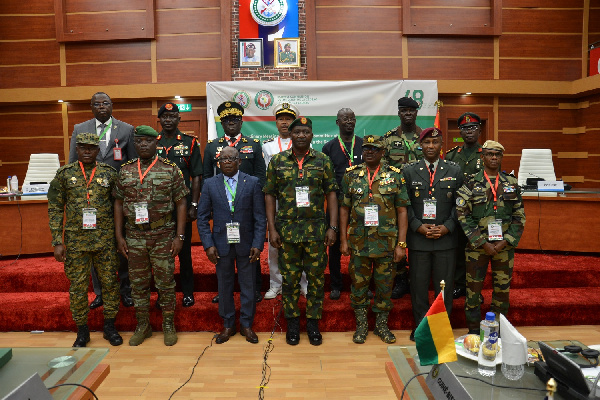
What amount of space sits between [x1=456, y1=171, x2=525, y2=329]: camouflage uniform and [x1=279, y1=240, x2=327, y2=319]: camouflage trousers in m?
1.16

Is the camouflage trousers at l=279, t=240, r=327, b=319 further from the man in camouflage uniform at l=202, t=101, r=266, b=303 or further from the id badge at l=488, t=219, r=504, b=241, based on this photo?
the id badge at l=488, t=219, r=504, b=241

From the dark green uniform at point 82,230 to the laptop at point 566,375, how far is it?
3.11m

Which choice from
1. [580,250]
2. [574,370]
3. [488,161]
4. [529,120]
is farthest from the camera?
[529,120]

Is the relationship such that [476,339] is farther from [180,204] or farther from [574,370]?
[180,204]

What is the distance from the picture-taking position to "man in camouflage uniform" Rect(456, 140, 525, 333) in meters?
3.26

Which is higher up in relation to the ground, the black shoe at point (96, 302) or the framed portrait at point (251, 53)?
the framed portrait at point (251, 53)

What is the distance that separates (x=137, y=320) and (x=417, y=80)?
536 centimetres

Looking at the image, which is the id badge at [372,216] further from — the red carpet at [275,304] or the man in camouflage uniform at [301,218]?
the red carpet at [275,304]

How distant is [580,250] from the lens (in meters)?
5.09

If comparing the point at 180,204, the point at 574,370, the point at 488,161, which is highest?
the point at 488,161

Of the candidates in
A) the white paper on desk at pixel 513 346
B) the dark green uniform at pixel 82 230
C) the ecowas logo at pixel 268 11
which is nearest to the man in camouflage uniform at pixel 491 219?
the white paper on desk at pixel 513 346

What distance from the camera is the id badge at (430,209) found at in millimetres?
3355

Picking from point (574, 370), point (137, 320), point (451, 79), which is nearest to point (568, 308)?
point (574, 370)

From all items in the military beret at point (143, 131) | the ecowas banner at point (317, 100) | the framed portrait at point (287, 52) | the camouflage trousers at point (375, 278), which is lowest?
the camouflage trousers at point (375, 278)
